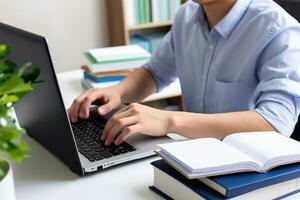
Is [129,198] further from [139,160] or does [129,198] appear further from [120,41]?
[120,41]

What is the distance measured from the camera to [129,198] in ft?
3.04

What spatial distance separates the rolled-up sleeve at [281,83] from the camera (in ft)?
3.87

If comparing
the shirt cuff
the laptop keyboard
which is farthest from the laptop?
the shirt cuff

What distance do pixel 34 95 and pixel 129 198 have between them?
0.35 metres

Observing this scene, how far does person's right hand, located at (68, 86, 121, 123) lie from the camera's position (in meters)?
1.30

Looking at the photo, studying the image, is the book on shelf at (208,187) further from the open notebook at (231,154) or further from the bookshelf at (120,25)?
the bookshelf at (120,25)

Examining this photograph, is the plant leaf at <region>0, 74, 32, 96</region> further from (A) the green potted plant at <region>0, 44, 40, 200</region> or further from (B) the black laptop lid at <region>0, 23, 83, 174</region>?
(B) the black laptop lid at <region>0, 23, 83, 174</region>

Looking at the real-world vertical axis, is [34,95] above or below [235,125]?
above

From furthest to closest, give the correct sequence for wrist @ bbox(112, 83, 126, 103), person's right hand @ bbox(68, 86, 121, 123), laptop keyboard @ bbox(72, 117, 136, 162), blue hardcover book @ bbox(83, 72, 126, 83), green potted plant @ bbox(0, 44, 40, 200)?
1. blue hardcover book @ bbox(83, 72, 126, 83)
2. wrist @ bbox(112, 83, 126, 103)
3. person's right hand @ bbox(68, 86, 121, 123)
4. laptop keyboard @ bbox(72, 117, 136, 162)
5. green potted plant @ bbox(0, 44, 40, 200)

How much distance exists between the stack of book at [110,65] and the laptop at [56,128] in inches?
25.5

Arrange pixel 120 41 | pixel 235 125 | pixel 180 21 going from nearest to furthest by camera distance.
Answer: pixel 235 125
pixel 180 21
pixel 120 41

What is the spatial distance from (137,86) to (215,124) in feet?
1.84

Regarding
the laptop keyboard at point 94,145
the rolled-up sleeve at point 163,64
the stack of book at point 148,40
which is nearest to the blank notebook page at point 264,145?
the laptop keyboard at point 94,145

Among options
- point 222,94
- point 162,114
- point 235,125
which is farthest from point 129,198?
point 222,94
